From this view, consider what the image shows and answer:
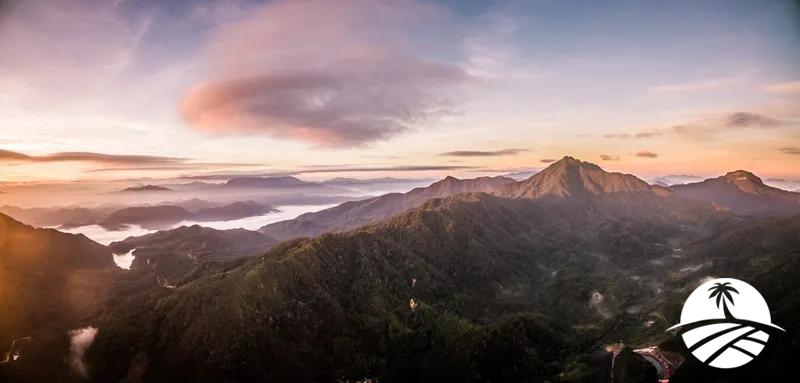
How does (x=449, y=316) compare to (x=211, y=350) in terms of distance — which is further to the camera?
(x=449, y=316)

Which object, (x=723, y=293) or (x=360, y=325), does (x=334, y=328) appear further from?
(x=723, y=293)

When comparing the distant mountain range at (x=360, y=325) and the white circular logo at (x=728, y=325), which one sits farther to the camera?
the distant mountain range at (x=360, y=325)


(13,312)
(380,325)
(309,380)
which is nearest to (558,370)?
(380,325)

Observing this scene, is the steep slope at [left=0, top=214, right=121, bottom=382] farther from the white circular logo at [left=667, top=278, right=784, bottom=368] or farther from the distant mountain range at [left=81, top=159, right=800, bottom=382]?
the white circular logo at [left=667, top=278, right=784, bottom=368]

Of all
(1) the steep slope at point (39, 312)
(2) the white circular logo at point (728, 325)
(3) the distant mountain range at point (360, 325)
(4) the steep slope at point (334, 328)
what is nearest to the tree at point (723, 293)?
(2) the white circular logo at point (728, 325)

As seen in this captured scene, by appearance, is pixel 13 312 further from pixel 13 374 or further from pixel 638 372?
pixel 638 372

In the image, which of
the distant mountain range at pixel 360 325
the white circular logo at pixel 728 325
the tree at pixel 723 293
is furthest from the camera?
the distant mountain range at pixel 360 325

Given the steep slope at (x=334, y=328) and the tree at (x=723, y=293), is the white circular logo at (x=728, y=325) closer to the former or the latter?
the tree at (x=723, y=293)

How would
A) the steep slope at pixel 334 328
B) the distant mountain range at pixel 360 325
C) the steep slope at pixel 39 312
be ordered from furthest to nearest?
the steep slope at pixel 334 328
the distant mountain range at pixel 360 325
the steep slope at pixel 39 312

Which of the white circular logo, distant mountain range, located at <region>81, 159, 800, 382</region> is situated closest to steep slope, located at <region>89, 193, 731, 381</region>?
distant mountain range, located at <region>81, 159, 800, 382</region>
